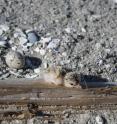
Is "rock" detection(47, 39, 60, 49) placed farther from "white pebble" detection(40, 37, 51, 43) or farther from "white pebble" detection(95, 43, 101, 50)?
"white pebble" detection(95, 43, 101, 50)

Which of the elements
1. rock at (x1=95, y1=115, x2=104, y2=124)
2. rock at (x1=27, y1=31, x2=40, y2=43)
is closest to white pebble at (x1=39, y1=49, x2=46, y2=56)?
rock at (x1=27, y1=31, x2=40, y2=43)

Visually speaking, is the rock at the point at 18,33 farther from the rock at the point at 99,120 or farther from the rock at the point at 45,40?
the rock at the point at 99,120

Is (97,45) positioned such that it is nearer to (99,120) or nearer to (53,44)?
(53,44)

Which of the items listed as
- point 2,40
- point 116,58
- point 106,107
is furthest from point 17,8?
point 106,107

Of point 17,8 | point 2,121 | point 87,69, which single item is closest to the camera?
point 2,121

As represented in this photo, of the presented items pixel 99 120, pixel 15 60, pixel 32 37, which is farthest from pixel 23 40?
pixel 99 120

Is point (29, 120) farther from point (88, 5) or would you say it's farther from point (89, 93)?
point (88, 5)
